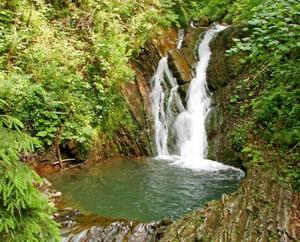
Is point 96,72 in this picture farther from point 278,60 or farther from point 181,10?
point 181,10

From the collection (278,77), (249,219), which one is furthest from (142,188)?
(278,77)

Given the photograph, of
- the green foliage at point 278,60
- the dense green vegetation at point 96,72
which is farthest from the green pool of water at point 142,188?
the green foliage at point 278,60

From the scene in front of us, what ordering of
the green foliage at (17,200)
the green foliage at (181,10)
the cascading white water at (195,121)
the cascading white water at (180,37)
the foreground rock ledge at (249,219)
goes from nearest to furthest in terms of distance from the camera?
the green foliage at (17,200) → the foreground rock ledge at (249,219) → the cascading white water at (195,121) → the cascading white water at (180,37) → the green foliage at (181,10)

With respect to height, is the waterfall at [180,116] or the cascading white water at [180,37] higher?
the cascading white water at [180,37]

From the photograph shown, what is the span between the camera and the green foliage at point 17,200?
93.5 inches

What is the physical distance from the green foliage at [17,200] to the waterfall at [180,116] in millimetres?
6752

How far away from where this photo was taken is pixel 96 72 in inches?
381

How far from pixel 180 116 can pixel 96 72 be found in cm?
281

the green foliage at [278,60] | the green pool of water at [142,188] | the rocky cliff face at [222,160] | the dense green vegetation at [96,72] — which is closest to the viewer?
the green foliage at [278,60]

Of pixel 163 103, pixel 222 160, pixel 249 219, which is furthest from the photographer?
pixel 163 103

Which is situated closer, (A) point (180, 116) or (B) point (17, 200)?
(B) point (17, 200)

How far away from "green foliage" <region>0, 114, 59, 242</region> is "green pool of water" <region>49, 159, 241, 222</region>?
3.63 m

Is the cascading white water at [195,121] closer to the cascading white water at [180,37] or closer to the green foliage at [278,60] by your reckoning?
the cascading white water at [180,37]

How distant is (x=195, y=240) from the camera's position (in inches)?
179
